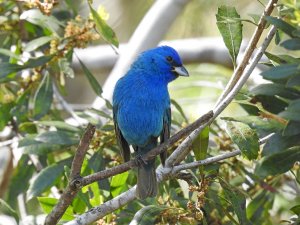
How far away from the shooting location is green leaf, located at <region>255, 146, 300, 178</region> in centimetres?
318

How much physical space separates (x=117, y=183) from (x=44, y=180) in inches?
17.9

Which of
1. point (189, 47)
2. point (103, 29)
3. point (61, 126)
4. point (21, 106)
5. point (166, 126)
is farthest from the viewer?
point (189, 47)

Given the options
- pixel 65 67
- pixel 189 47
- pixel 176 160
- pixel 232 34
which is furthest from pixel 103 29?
pixel 189 47

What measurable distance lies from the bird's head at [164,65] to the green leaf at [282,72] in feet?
4.12

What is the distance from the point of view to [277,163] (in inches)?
127

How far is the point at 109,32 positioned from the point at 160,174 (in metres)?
0.92

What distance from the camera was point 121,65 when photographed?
5.88 meters

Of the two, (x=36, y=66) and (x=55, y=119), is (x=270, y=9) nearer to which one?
(x=36, y=66)

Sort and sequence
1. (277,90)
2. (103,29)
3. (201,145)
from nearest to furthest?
1. (277,90)
2. (201,145)
3. (103,29)

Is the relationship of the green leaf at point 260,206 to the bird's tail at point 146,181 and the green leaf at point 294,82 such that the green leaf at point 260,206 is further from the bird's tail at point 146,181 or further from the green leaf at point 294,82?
the green leaf at point 294,82

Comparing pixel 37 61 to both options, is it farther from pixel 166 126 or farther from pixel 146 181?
pixel 146 181

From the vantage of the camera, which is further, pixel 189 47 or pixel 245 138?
pixel 189 47

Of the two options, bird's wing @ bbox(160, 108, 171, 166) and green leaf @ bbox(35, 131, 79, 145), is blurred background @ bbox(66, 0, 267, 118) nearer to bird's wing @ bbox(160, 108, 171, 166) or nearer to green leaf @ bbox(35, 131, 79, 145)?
green leaf @ bbox(35, 131, 79, 145)

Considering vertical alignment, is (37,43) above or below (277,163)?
below
